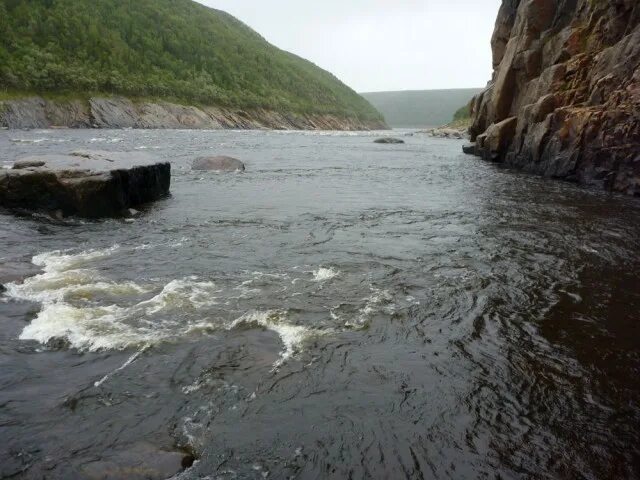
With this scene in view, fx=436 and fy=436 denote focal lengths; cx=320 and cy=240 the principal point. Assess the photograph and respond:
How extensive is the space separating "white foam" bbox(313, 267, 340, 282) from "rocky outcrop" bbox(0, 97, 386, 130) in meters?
77.5

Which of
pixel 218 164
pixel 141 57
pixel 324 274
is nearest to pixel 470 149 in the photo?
pixel 218 164

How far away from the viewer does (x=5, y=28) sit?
92562 mm

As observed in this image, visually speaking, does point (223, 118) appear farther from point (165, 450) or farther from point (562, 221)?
point (165, 450)

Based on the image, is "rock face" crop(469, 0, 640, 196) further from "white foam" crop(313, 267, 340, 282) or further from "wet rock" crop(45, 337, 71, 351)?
"wet rock" crop(45, 337, 71, 351)

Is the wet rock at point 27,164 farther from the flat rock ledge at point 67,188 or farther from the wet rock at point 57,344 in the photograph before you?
the wet rock at point 57,344

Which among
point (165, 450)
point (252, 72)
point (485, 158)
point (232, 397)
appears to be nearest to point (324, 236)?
point (232, 397)

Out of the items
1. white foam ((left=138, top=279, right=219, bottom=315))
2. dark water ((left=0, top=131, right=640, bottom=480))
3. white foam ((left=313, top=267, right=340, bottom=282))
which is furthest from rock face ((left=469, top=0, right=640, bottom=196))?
white foam ((left=138, top=279, right=219, bottom=315))

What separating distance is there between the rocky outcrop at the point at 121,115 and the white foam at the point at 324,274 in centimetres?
7745

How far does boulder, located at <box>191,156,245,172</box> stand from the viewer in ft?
93.7

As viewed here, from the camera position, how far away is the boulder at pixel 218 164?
28.6 metres

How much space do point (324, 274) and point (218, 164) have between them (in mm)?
20425

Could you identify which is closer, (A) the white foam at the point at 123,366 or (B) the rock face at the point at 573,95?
(A) the white foam at the point at 123,366

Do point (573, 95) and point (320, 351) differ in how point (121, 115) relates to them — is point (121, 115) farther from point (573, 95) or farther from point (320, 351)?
point (320, 351)

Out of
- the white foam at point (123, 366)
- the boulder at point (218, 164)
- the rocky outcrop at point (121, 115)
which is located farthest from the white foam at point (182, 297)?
the rocky outcrop at point (121, 115)
